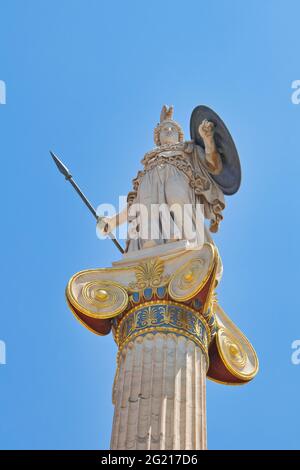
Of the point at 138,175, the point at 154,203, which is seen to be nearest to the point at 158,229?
the point at 154,203

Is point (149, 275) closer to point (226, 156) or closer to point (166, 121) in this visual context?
point (226, 156)

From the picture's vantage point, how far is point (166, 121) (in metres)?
22.6

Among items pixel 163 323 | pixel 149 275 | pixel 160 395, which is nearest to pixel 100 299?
pixel 149 275

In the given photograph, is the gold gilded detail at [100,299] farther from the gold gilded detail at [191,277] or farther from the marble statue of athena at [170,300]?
the gold gilded detail at [191,277]

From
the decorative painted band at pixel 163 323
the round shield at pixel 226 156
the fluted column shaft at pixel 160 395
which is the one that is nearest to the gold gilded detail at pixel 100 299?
the decorative painted band at pixel 163 323

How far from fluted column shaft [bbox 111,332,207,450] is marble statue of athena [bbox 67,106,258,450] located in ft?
0.05

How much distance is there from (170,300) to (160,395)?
2084 mm

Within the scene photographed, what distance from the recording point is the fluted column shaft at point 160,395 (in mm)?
15344

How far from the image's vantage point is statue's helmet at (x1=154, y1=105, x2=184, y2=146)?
22.4m

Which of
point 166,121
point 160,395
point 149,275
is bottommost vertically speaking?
point 160,395

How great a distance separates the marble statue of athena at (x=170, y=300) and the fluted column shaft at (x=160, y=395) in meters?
0.02
